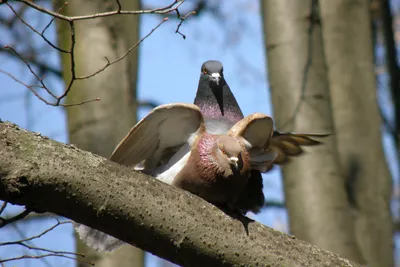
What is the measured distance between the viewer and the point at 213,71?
197 inches

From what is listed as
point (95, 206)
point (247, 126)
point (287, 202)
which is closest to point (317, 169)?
point (287, 202)

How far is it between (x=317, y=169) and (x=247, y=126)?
1.43m

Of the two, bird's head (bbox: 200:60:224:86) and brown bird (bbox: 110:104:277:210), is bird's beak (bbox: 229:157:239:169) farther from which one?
bird's head (bbox: 200:60:224:86)

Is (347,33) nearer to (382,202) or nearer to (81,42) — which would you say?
(382,202)

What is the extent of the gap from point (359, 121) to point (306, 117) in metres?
0.73

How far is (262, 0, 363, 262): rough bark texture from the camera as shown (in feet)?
16.4

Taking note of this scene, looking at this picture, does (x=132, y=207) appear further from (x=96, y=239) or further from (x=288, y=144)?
(x=288, y=144)

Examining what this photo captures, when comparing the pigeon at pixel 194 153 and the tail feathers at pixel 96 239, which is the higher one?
the pigeon at pixel 194 153

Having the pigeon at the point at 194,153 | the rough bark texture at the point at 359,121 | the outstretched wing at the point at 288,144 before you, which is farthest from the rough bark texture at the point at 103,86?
the rough bark texture at the point at 359,121

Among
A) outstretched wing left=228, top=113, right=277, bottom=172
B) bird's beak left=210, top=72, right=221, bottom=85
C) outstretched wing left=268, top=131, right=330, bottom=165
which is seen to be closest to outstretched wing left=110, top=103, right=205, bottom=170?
outstretched wing left=228, top=113, right=277, bottom=172

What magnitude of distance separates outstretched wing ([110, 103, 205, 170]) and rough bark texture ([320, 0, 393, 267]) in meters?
1.99

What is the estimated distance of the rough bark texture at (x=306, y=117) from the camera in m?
5.01

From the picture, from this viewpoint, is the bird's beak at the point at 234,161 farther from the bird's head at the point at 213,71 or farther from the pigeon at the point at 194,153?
the bird's head at the point at 213,71

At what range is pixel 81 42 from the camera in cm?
500
